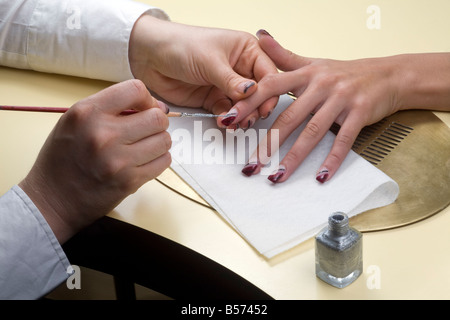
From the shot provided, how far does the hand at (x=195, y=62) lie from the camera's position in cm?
98

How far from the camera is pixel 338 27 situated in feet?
4.04

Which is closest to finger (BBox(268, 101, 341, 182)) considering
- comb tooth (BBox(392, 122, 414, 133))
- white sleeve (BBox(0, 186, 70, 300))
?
comb tooth (BBox(392, 122, 414, 133))

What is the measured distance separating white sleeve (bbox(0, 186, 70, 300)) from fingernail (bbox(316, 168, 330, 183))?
0.40m

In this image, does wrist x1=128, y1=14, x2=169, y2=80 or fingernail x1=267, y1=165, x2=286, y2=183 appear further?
wrist x1=128, y1=14, x2=169, y2=80

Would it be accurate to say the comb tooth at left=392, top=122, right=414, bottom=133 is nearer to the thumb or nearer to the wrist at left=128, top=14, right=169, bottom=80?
the thumb

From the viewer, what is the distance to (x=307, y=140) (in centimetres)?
92

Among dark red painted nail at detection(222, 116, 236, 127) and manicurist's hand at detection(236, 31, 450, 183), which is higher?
manicurist's hand at detection(236, 31, 450, 183)

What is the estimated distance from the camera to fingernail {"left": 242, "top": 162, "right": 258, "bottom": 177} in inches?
34.9

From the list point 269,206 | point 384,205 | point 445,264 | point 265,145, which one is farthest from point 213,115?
point 445,264

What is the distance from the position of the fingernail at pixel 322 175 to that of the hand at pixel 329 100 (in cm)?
1

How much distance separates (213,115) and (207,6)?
1.43 ft

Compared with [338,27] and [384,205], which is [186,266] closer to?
[384,205]

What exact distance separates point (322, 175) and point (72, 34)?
0.57 m

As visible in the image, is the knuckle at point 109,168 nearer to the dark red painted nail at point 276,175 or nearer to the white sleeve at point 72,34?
the dark red painted nail at point 276,175
